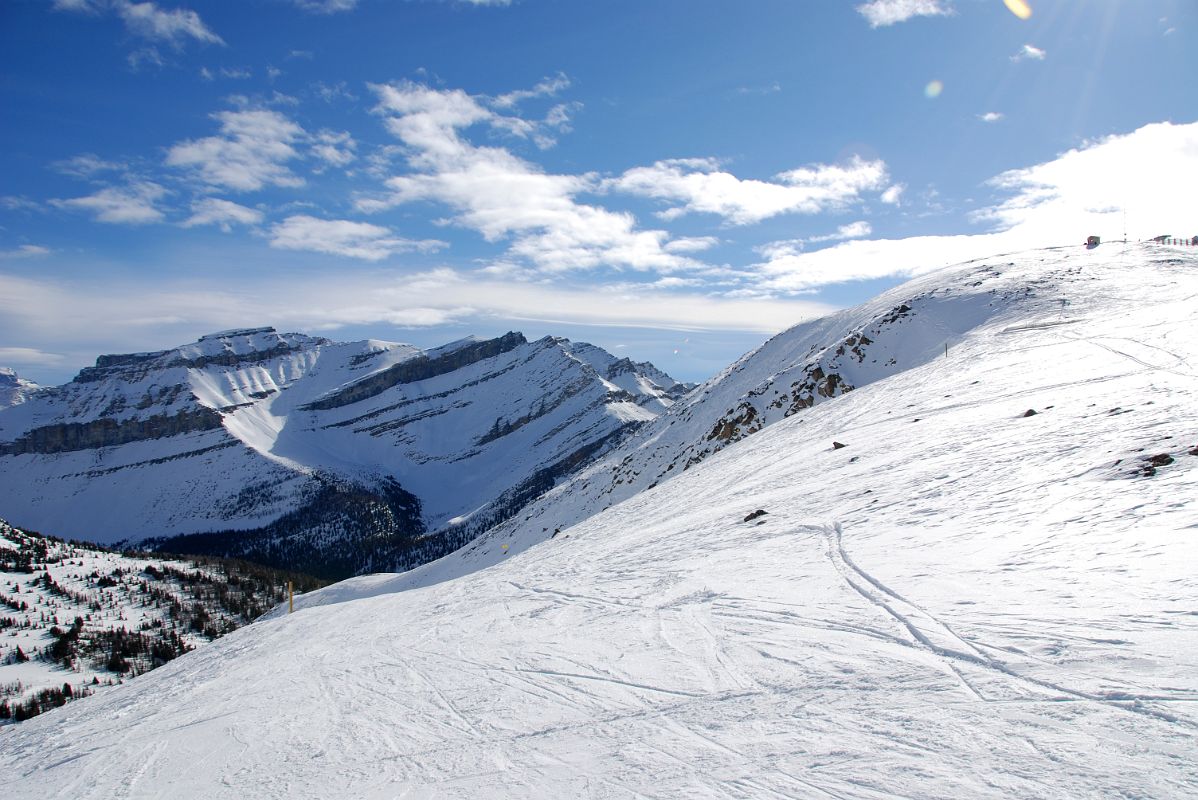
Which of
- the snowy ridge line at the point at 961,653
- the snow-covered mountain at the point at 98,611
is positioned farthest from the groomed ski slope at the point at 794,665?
the snow-covered mountain at the point at 98,611

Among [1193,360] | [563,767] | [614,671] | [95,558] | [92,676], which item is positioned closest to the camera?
[563,767]

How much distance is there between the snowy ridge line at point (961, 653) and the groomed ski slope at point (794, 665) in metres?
0.03

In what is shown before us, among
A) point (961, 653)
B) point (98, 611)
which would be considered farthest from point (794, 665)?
point (98, 611)

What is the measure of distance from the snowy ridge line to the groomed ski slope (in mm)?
29

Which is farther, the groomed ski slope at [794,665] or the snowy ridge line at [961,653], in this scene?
the groomed ski slope at [794,665]

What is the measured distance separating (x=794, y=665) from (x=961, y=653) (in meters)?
1.71

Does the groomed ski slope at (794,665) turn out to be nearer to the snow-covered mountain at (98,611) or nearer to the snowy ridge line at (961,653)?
the snowy ridge line at (961,653)

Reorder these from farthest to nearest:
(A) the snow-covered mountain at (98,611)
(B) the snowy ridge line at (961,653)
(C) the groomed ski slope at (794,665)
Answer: (A) the snow-covered mountain at (98,611)
(C) the groomed ski slope at (794,665)
(B) the snowy ridge line at (961,653)

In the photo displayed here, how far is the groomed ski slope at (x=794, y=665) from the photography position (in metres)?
4.89

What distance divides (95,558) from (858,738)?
180 meters

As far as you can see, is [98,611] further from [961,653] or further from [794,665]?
[961,653]

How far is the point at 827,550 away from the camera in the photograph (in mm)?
11234

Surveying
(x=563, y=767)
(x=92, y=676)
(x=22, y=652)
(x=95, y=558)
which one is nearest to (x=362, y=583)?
(x=92, y=676)

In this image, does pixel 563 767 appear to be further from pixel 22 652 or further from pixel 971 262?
pixel 22 652
